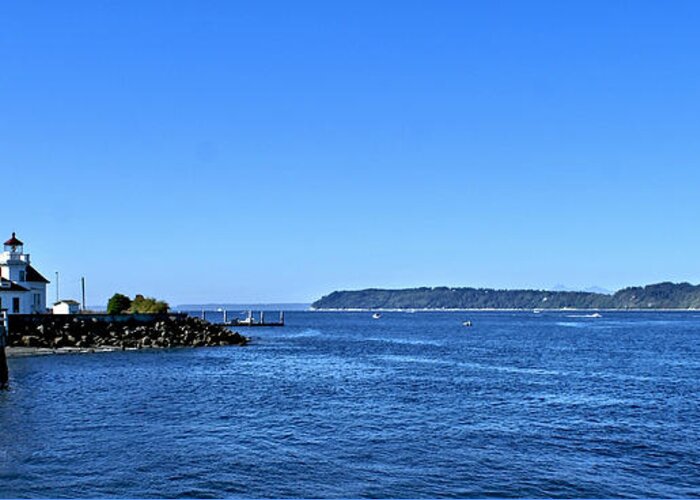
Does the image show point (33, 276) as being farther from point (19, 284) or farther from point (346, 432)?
point (346, 432)

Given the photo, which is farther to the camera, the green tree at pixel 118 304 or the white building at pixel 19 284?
the green tree at pixel 118 304

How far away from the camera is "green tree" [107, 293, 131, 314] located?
10975 centimetres

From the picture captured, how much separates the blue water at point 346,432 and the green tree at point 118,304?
47.9 m

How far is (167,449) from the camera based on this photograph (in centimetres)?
2880

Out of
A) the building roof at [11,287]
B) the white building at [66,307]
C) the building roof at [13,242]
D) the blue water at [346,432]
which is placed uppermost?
the building roof at [13,242]

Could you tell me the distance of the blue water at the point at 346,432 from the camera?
24.1 meters

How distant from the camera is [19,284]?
8712cm

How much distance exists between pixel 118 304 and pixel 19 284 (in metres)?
24.4

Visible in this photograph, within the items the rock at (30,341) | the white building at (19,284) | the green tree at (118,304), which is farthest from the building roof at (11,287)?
the green tree at (118,304)

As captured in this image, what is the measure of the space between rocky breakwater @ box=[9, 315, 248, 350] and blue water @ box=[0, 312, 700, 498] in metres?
17.7

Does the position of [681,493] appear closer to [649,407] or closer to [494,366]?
[649,407]

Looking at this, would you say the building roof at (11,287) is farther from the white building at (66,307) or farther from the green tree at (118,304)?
the green tree at (118,304)

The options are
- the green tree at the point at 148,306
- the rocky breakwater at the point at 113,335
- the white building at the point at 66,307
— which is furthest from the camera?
the green tree at the point at 148,306

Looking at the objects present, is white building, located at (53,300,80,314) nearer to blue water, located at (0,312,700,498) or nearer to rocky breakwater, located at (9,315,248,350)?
rocky breakwater, located at (9,315,248,350)
